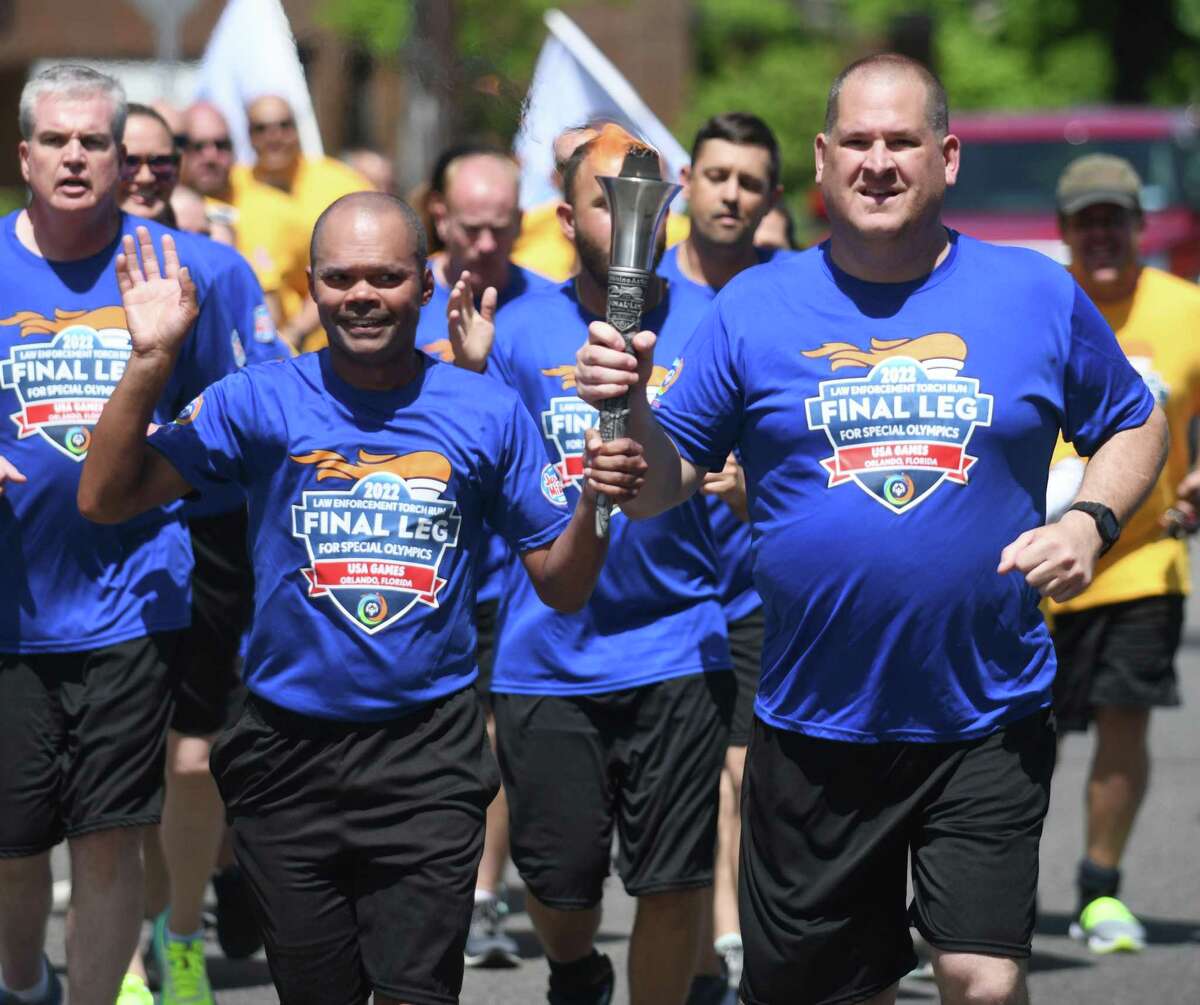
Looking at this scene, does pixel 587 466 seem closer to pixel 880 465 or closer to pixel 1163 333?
pixel 880 465

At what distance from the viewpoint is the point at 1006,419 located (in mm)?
4801

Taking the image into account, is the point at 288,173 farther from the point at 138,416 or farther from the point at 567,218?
the point at 138,416

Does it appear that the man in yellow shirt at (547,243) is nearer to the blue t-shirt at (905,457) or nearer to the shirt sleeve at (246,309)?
the shirt sleeve at (246,309)

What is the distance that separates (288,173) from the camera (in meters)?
10.9

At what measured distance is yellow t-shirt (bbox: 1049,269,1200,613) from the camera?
7891mm

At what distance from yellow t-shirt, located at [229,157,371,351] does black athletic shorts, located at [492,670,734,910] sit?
4021 millimetres

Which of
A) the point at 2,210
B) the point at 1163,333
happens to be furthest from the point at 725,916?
the point at 2,210

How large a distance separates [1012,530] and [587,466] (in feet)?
2.90

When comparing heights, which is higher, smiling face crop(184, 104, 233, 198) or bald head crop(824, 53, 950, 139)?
smiling face crop(184, 104, 233, 198)

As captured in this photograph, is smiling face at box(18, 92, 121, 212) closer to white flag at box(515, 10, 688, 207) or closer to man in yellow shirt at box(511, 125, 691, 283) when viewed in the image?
man in yellow shirt at box(511, 125, 691, 283)

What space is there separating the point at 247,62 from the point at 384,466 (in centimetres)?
780

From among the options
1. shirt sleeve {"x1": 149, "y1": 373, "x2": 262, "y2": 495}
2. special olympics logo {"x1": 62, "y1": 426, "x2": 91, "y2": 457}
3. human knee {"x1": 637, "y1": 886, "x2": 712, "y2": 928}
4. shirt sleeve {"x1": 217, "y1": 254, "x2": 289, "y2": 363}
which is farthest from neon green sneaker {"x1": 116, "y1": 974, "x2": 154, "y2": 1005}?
shirt sleeve {"x1": 149, "y1": 373, "x2": 262, "y2": 495}

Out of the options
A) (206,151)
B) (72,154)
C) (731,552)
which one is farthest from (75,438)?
(206,151)

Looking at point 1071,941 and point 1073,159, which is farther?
point 1073,159
